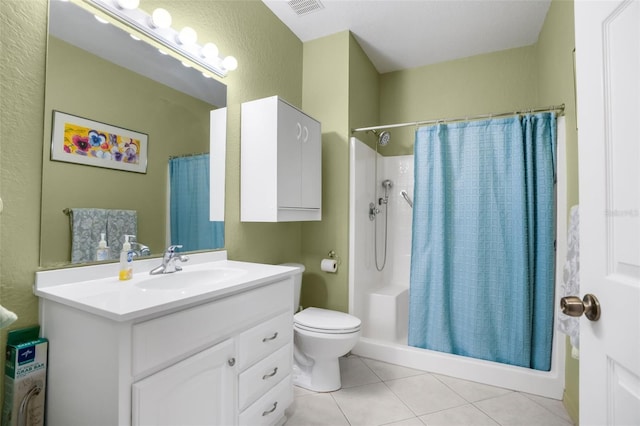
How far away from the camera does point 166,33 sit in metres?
1.52

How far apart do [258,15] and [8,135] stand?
1.67 meters

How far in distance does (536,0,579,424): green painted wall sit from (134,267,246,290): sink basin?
1.88 meters

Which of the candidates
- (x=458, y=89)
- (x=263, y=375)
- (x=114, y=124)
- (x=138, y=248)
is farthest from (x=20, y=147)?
(x=458, y=89)

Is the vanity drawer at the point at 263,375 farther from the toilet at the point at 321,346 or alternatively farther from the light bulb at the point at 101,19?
the light bulb at the point at 101,19

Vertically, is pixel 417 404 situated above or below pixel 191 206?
below

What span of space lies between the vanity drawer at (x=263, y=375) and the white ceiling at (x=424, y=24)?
88.1 inches

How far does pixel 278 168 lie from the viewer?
1.86m

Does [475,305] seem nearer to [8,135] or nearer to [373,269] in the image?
[373,269]

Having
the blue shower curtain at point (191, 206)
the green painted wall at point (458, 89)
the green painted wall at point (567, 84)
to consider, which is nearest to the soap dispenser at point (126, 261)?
the blue shower curtain at point (191, 206)

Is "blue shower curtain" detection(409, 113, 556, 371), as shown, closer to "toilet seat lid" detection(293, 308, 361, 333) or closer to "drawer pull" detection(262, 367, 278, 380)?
"toilet seat lid" detection(293, 308, 361, 333)

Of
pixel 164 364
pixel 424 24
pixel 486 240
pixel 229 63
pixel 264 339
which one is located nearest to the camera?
pixel 164 364

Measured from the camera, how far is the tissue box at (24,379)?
990 mm

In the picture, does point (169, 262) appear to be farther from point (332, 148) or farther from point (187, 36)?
point (332, 148)

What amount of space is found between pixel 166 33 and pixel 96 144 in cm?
67
